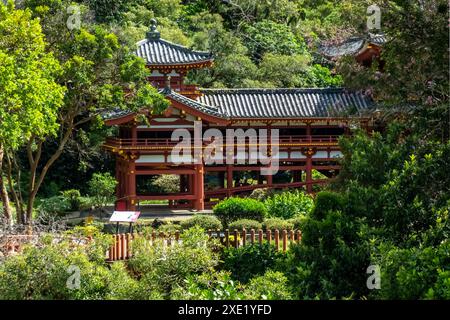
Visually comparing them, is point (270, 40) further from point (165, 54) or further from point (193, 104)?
point (193, 104)

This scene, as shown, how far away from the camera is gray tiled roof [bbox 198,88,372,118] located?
38.0 meters

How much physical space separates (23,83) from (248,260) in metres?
7.37

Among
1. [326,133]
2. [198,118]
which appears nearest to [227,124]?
[198,118]

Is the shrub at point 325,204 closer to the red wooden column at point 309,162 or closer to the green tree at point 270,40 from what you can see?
the red wooden column at point 309,162

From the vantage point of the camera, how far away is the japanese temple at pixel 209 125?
118 feet

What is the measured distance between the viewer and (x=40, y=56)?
27422mm

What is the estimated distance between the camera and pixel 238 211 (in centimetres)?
3028

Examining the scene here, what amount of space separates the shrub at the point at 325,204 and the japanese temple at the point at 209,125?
18.5 metres

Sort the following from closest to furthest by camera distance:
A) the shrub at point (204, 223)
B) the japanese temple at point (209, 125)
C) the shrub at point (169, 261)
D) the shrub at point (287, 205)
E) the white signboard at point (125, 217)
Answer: the shrub at point (169, 261) → the white signboard at point (125, 217) → the shrub at point (204, 223) → the shrub at point (287, 205) → the japanese temple at point (209, 125)

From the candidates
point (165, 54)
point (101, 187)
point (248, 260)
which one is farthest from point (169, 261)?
point (165, 54)

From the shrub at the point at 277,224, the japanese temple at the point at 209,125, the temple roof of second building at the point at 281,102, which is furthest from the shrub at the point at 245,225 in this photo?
the temple roof of second building at the point at 281,102

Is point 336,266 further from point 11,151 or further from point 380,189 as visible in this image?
point 11,151

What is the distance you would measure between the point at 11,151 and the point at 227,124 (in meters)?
9.85

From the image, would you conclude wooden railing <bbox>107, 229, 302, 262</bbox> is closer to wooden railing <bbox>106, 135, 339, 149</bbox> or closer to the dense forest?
the dense forest
